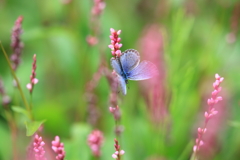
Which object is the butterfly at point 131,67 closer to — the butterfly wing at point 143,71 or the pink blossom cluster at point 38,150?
the butterfly wing at point 143,71

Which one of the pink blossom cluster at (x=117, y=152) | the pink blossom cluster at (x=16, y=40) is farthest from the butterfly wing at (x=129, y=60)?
the pink blossom cluster at (x=16, y=40)

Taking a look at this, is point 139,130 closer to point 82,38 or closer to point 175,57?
point 175,57

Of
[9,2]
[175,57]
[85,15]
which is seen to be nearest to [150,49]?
[175,57]

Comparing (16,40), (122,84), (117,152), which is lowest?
(117,152)

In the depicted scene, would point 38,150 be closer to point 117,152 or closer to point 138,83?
point 117,152

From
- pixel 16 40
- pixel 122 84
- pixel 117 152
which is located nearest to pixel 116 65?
pixel 122 84

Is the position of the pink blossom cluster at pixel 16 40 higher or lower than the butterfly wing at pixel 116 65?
higher

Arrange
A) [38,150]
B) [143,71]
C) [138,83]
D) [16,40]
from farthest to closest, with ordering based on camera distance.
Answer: [138,83]
[16,40]
[143,71]
[38,150]
